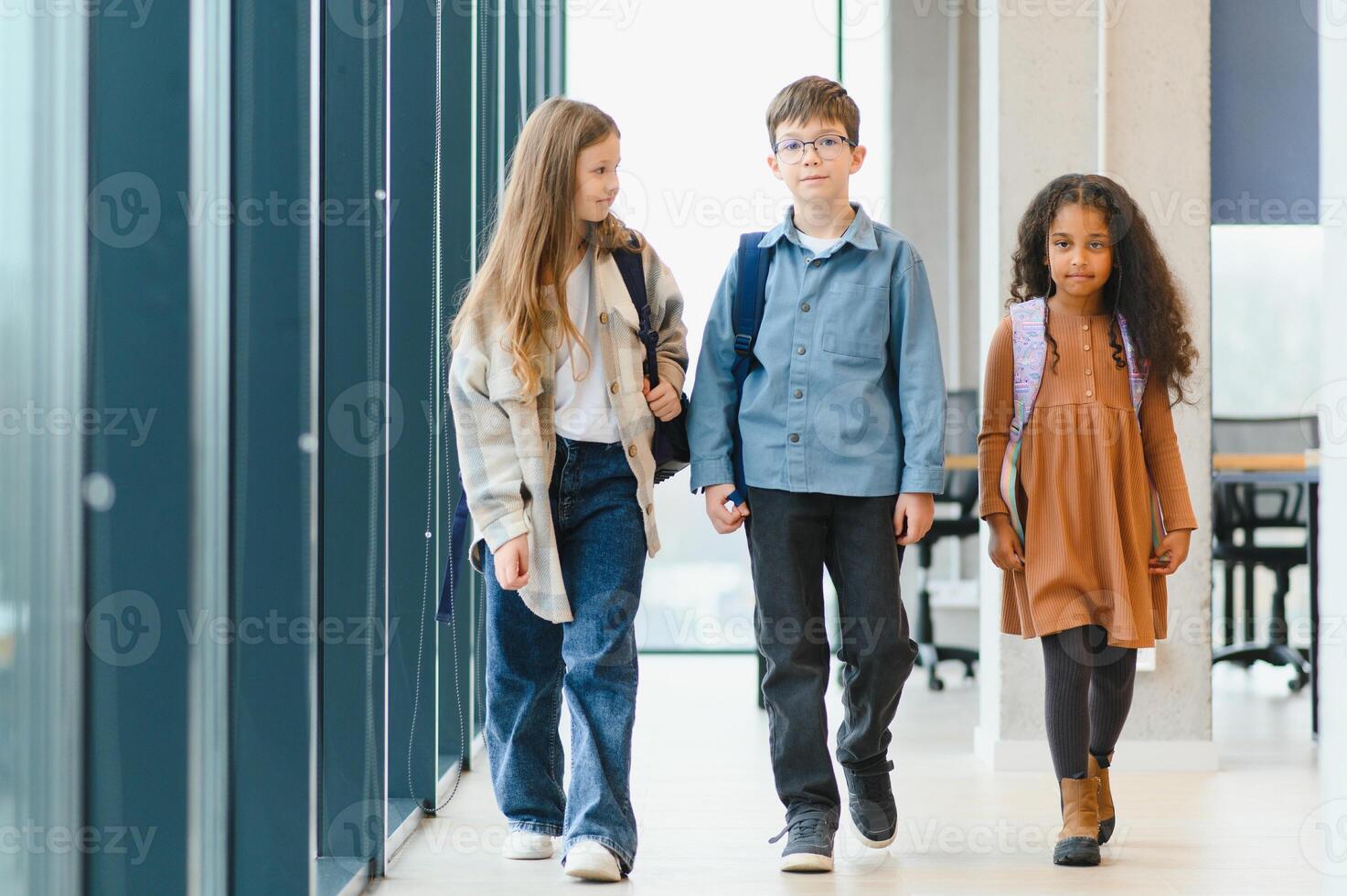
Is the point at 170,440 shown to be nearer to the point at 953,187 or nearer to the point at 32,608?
the point at 32,608

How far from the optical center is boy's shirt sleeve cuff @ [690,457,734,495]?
2.19 metres

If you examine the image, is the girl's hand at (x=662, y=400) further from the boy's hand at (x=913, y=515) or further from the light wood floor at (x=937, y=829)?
the light wood floor at (x=937, y=829)

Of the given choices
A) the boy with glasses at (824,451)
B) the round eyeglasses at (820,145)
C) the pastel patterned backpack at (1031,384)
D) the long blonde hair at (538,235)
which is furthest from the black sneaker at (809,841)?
the round eyeglasses at (820,145)

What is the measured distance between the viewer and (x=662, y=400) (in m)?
2.20

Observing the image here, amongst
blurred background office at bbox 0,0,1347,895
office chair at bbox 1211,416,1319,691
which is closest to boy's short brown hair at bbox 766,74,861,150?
blurred background office at bbox 0,0,1347,895

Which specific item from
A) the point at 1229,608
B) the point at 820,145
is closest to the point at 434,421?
the point at 820,145

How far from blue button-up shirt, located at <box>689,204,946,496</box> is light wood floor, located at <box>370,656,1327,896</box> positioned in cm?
61

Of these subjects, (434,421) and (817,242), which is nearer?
(817,242)

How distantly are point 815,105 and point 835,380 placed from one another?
17.1 inches

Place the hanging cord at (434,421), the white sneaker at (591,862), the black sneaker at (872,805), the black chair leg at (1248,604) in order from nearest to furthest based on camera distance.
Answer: the white sneaker at (591,862) → the black sneaker at (872,805) → the hanging cord at (434,421) → the black chair leg at (1248,604)

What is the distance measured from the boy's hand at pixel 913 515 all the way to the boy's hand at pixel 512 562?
600 millimetres

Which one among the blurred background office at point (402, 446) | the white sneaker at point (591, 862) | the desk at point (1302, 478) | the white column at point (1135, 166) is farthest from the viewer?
the desk at point (1302, 478)

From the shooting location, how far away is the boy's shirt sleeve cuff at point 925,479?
2152 millimetres

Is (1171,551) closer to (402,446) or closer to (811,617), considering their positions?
(811,617)
